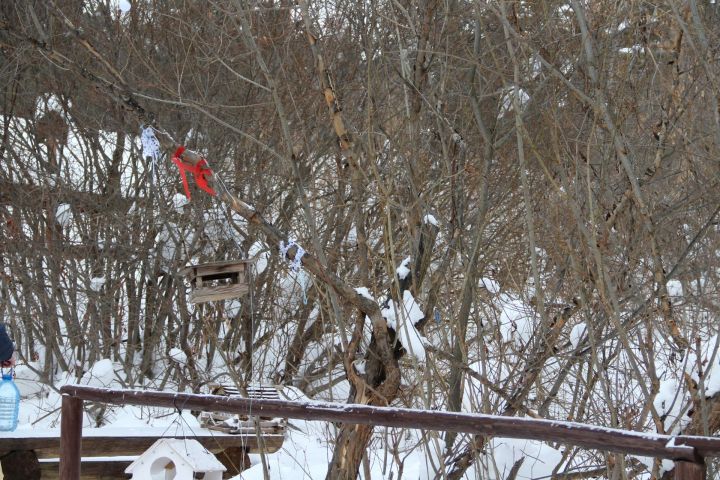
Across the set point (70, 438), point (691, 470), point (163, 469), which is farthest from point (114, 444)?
point (691, 470)

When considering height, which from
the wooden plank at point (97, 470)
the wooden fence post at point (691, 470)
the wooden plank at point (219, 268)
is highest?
the wooden plank at point (219, 268)

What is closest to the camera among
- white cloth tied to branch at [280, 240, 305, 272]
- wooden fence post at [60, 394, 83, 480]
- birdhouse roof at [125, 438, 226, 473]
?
wooden fence post at [60, 394, 83, 480]

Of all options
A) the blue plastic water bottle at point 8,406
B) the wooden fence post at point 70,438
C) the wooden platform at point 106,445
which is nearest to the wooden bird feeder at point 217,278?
the wooden platform at point 106,445

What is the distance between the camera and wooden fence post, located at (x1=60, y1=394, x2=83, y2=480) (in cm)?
333

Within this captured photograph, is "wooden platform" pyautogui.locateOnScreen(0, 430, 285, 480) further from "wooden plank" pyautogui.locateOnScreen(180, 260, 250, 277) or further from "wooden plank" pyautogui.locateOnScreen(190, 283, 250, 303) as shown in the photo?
"wooden plank" pyautogui.locateOnScreen(180, 260, 250, 277)

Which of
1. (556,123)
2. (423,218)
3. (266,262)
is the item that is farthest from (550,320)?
(266,262)

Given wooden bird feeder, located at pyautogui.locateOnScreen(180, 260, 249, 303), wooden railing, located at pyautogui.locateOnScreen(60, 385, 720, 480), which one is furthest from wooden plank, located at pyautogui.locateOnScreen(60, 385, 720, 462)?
wooden bird feeder, located at pyautogui.locateOnScreen(180, 260, 249, 303)

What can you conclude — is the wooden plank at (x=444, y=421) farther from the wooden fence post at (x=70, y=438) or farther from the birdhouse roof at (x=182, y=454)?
the birdhouse roof at (x=182, y=454)

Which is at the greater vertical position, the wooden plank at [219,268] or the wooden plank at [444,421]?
the wooden plank at [219,268]

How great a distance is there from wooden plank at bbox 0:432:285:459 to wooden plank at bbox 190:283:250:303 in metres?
0.74

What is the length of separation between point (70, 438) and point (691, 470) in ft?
7.10

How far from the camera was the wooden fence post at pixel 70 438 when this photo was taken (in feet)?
10.9

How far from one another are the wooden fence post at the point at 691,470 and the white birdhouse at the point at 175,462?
2.09 m

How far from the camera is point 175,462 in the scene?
3723 mm
